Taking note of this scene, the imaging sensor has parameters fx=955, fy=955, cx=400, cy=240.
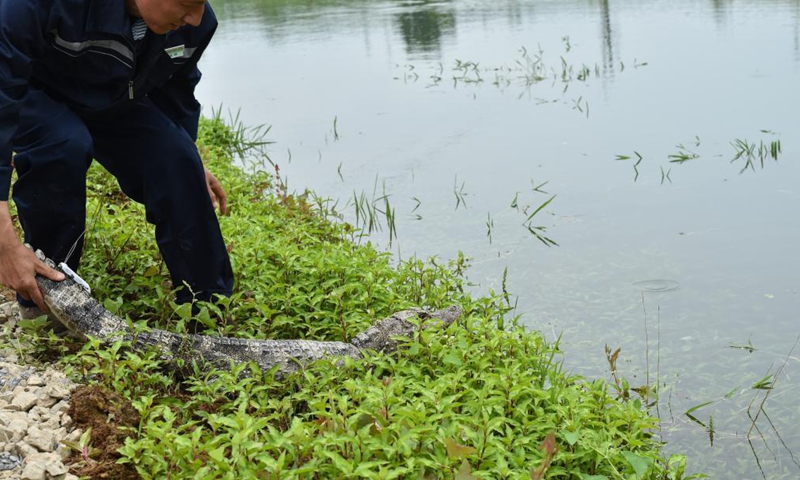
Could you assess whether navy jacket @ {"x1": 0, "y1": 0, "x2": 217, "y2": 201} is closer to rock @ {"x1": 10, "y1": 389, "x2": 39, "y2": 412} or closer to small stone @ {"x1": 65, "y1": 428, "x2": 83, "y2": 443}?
rock @ {"x1": 10, "y1": 389, "x2": 39, "y2": 412}

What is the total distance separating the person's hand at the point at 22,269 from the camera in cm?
319

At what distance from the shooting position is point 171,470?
2814 mm

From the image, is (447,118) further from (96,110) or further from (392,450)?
(392,450)

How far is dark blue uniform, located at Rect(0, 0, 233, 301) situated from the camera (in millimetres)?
3221

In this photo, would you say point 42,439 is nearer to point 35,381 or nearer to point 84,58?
point 35,381

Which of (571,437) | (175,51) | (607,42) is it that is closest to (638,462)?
(571,437)

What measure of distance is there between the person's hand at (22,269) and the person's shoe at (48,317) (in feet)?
0.85

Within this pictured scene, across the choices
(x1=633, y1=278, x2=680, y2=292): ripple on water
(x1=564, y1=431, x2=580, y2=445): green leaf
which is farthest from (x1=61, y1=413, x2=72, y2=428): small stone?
(x1=633, y1=278, x2=680, y2=292): ripple on water

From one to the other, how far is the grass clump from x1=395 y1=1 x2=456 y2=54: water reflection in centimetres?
890

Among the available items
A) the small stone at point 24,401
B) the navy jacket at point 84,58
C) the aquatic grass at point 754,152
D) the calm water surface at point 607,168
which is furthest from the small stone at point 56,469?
the aquatic grass at point 754,152

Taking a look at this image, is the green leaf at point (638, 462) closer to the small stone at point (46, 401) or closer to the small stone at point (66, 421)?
the small stone at point (66, 421)

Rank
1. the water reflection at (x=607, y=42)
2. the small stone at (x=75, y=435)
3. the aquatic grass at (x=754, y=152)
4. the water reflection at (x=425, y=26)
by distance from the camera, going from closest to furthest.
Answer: the small stone at (x=75, y=435)
the aquatic grass at (x=754, y=152)
the water reflection at (x=607, y=42)
the water reflection at (x=425, y=26)

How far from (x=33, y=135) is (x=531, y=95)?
702 cm

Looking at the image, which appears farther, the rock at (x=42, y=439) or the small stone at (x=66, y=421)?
the small stone at (x=66, y=421)
